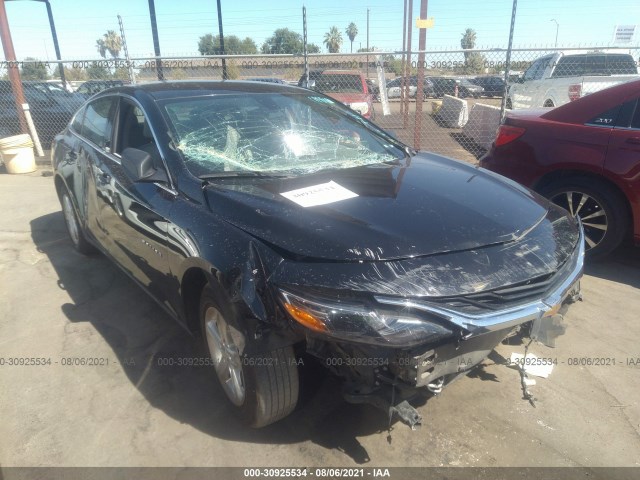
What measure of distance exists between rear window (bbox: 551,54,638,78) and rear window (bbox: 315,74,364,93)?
4.37m

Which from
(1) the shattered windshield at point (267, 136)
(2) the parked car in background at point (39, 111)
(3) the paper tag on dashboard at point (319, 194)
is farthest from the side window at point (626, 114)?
(2) the parked car in background at point (39, 111)

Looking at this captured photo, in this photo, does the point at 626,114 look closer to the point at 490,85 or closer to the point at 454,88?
the point at 490,85

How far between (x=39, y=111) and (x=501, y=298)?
1161 cm

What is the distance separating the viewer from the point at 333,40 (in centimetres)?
7006

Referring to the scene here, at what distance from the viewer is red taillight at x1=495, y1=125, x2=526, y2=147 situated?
4487mm

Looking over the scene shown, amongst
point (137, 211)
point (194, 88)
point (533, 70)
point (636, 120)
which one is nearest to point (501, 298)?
point (137, 211)

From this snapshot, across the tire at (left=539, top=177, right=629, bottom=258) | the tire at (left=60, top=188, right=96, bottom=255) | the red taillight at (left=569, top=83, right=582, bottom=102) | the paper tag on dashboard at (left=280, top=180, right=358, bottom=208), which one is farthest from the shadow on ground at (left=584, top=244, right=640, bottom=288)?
the red taillight at (left=569, top=83, right=582, bottom=102)

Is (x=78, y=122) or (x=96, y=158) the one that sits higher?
(x=78, y=122)

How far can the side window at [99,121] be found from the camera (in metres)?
3.60

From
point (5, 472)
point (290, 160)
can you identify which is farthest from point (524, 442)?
point (5, 472)

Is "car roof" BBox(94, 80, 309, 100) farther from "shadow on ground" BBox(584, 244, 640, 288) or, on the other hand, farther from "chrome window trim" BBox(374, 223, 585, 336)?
"shadow on ground" BBox(584, 244, 640, 288)

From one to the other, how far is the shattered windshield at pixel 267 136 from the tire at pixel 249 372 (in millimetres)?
842

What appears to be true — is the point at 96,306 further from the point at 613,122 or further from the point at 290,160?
the point at 613,122

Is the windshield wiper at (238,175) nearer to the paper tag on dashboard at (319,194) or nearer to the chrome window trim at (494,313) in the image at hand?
the paper tag on dashboard at (319,194)
